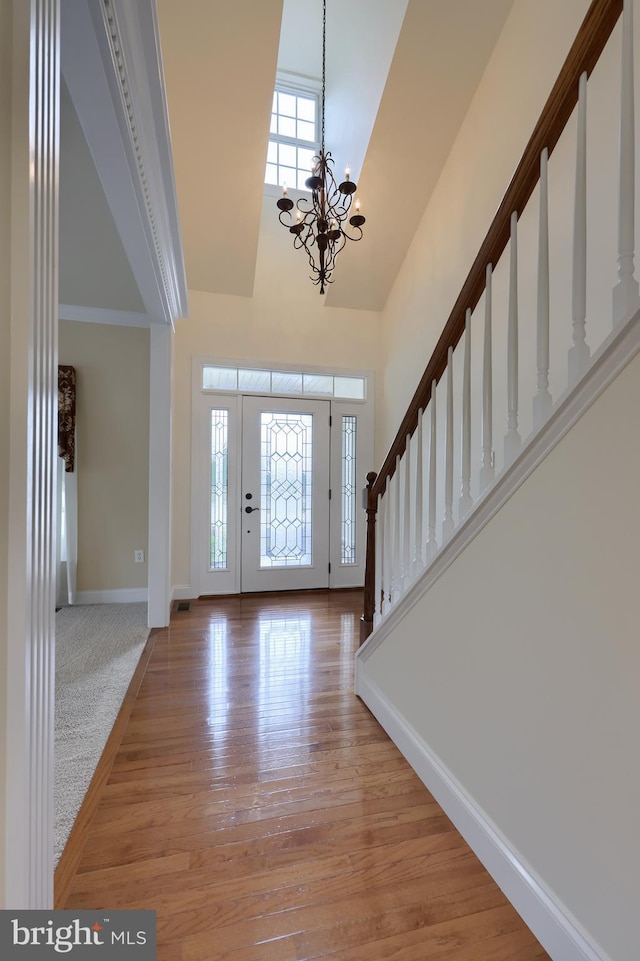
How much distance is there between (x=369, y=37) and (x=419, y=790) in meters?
4.78

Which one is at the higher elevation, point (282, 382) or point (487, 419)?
point (282, 382)

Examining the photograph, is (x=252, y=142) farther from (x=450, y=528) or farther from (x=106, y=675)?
(x=106, y=675)

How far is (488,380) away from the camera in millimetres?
1392

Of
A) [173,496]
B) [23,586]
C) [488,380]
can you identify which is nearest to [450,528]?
[488,380]

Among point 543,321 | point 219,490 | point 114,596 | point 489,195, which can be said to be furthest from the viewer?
point 219,490

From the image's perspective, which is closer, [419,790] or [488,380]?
[488,380]

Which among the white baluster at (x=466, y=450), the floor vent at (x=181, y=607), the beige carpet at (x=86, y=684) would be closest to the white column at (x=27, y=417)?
the beige carpet at (x=86, y=684)

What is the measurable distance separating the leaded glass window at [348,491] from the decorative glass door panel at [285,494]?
19 centimetres

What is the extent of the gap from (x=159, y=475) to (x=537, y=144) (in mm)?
2843

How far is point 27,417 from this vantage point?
2.26ft

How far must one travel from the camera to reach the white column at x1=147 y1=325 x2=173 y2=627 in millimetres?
3205

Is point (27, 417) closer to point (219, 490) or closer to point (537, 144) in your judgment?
point (537, 144)

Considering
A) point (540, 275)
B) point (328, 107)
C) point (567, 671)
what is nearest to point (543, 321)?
point (540, 275)

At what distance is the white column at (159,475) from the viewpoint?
126 inches
